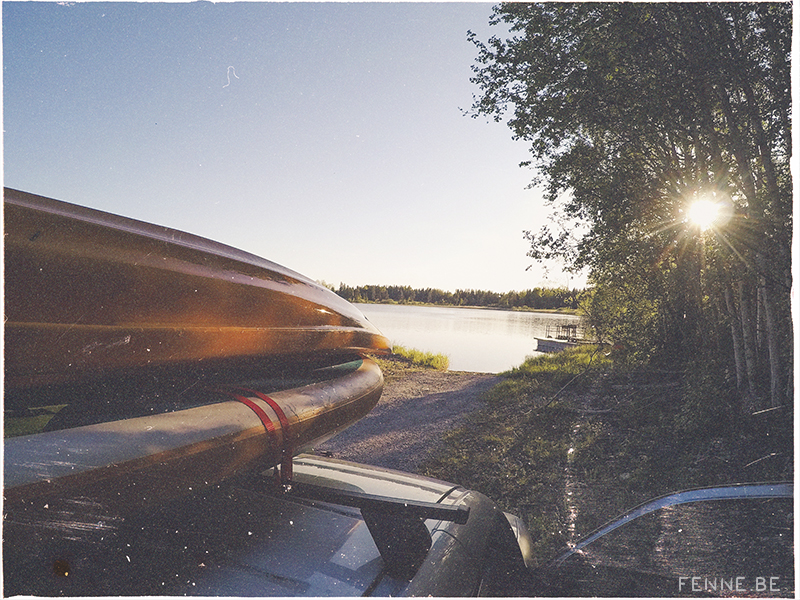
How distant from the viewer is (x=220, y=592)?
838mm

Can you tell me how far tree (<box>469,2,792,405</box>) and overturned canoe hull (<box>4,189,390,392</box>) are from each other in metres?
4.22

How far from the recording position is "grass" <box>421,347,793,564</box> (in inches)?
153

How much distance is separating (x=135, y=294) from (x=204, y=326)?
20cm

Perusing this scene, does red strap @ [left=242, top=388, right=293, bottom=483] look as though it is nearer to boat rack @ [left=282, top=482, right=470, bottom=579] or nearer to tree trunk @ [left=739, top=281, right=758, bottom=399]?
boat rack @ [left=282, top=482, right=470, bottom=579]

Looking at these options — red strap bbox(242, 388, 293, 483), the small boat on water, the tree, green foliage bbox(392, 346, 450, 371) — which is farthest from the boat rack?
the small boat on water

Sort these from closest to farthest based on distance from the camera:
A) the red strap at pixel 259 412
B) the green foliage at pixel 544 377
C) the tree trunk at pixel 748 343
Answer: the red strap at pixel 259 412 → the tree trunk at pixel 748 343 → the green foliage at pixel 544 377

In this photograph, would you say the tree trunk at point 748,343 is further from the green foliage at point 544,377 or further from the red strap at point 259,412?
the red strap at point 259,412

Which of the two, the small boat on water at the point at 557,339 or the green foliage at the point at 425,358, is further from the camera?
the small boat on water at the point at 557,339

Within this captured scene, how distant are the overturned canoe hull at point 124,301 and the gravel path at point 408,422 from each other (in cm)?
288

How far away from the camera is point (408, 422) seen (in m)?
7.16

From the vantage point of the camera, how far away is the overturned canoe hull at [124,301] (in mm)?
1068

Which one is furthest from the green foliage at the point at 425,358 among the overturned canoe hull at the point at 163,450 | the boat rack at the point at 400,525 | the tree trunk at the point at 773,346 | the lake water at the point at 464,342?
the boat rack at the point at 400,525

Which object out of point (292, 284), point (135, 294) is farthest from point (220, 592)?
point (292, 284)

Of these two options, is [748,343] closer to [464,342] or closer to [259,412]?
[259,412]
